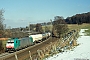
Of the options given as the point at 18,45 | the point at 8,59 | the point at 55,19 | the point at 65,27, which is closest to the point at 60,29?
the point at 65,27

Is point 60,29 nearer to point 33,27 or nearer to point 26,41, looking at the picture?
point 26,41

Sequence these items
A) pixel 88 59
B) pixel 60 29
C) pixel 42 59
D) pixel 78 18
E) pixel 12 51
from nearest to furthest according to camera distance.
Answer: pixel 88 59 < pixel 42 59 < pixel 12 51 < pixel 60 29 < pixel 78 18

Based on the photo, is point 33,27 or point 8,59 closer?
point 8,59

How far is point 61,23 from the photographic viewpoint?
99.8 m

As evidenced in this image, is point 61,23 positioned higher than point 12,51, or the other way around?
point 61,23

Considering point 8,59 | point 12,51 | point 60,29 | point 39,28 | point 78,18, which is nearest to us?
point 8,59

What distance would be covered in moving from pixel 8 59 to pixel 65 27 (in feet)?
224

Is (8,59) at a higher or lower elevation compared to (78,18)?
lower

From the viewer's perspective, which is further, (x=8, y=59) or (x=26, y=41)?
(x=26, y=41)

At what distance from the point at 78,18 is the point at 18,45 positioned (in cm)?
13086

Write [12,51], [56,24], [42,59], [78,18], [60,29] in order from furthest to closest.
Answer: [78,18] → [56,24] → [60,29] → [12,51] → [42,59]

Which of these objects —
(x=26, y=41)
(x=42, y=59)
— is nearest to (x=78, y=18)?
(x=26, y=41)

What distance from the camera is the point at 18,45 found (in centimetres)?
4338

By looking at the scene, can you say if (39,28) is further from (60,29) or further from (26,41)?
(26,41)
